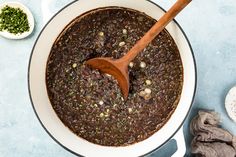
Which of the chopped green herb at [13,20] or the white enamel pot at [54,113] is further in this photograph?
the chopped green herb at [13,20]

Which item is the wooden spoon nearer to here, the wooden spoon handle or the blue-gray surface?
the wooden spoon handle

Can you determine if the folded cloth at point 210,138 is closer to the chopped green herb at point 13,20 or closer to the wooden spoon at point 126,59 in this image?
the wooden spoon at point 126,59

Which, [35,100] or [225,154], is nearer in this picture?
[35,100]

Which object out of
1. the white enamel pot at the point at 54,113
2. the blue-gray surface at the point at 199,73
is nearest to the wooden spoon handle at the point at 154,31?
the white enamel pot at the point at 54,113

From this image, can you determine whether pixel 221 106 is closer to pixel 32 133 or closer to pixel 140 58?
pixel 140 58

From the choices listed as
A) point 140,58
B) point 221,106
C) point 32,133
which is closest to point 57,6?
point 140,58
